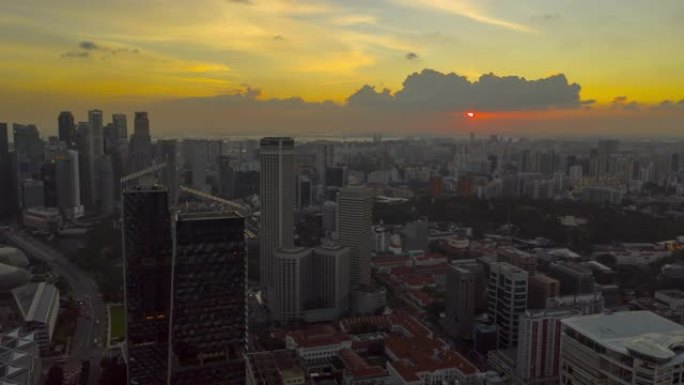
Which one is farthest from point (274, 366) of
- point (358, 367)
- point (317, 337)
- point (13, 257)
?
point (13, 257)

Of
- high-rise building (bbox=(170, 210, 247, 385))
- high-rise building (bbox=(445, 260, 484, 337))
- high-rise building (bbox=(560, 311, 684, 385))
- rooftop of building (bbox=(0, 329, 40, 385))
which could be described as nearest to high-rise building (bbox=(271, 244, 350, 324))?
high-rise building (bbox=(445, 260, 484, 337))

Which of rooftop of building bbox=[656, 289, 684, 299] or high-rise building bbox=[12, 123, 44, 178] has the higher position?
high-rise building bbox=[12, 123, 44, 178]

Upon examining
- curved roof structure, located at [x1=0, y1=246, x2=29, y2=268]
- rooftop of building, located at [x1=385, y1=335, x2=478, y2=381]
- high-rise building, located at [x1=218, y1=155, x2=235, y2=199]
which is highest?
high-rise building, located at [x1=218, y1=155, x2=235, y2=199]

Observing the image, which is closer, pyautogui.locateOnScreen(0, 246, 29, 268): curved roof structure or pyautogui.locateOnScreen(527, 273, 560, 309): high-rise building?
pyautogui.locateOnScreen(527, 273, 560, 309): high-rise building

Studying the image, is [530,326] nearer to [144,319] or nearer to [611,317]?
[611,317]

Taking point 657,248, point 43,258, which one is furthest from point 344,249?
point 657,248

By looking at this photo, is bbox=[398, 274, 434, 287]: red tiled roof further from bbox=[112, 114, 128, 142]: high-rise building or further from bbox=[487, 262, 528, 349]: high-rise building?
bbox=[112, 114, 128, 142]: high-rise building

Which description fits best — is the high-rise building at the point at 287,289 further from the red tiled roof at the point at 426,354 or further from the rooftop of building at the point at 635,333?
the rooftop of building at the point at 635,333
